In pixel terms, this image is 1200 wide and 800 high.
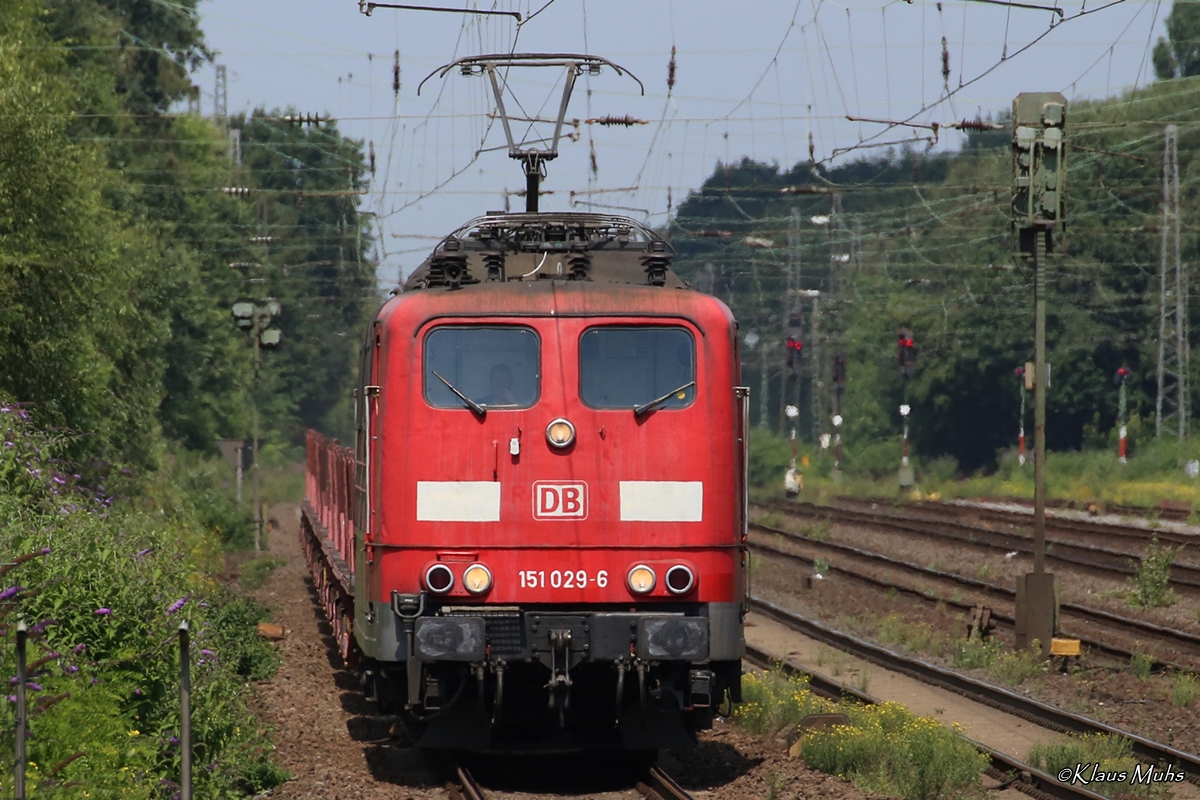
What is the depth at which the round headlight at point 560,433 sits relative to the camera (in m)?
9.91

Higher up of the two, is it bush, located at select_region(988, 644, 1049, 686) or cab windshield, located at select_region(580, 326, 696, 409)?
cab windshield, located at select_region(580, 326, 696, 409)

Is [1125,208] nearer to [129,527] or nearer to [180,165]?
[180,165]

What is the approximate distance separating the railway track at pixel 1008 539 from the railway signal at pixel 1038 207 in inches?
199

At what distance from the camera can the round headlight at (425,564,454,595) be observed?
967cm

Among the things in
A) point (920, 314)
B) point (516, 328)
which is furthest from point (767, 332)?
point (516, 328)

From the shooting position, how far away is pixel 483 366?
10.1 m

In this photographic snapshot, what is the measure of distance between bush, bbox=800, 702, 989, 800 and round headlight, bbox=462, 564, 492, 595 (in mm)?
2882

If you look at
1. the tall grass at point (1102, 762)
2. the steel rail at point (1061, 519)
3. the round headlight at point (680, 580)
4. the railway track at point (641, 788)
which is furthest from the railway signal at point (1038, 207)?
the round headlight at point (680, 580)

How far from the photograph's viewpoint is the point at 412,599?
970 cm

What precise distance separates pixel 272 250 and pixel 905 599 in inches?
1877

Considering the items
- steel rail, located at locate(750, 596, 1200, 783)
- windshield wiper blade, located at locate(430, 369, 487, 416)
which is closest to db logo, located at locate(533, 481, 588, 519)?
windshield wiper blade, located at locate(430, 369, 487, 416)

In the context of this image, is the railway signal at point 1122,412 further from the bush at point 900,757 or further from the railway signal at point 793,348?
the bush at point 900,757

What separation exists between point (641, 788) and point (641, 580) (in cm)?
140

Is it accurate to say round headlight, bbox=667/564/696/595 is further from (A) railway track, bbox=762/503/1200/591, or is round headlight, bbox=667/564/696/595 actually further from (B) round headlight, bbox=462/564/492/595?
(A) railway track, bbox=762/503/1200/591
